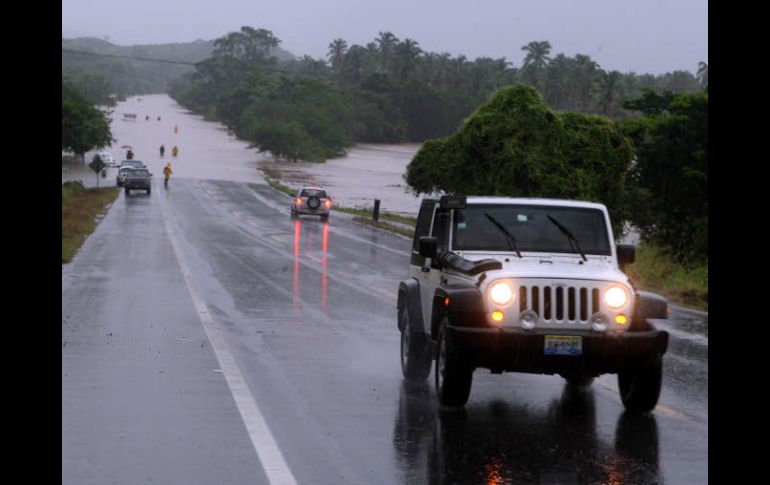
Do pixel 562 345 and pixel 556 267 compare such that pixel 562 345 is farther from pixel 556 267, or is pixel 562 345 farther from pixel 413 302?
pixel 413 302

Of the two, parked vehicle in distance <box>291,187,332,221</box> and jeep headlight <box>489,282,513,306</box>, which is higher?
jeep headlight <box>489,282,513,306</box>

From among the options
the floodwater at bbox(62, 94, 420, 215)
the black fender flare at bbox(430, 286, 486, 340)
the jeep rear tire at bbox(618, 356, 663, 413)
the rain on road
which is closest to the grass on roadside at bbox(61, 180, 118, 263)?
the rain on road

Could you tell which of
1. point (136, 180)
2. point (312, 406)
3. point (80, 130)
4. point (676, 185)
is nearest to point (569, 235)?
point (312, 406)

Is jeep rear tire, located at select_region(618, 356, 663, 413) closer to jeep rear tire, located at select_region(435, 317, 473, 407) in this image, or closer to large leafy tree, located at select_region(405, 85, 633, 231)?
jeep rear tire, located at select_region(435, 317, 473, 407)

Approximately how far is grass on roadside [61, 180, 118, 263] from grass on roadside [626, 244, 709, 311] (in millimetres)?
14500

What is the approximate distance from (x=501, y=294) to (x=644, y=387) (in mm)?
1645

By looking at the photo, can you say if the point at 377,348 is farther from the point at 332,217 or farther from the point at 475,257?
the point at 332,217

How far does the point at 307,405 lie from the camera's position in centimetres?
1077

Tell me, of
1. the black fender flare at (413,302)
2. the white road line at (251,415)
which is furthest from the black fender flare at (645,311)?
the white road line at (251,415)

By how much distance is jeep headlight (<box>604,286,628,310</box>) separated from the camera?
10172mm
